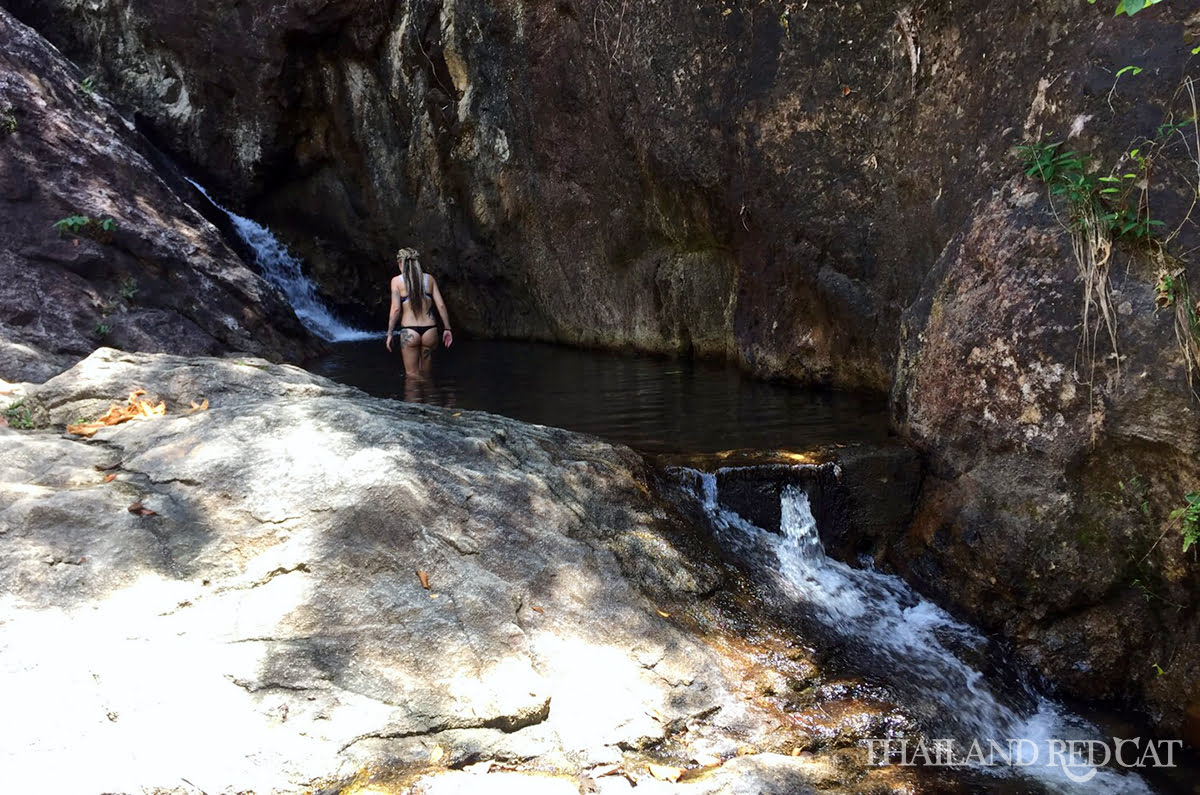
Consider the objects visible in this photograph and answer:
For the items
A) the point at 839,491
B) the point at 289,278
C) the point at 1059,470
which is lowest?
the point at 839,491

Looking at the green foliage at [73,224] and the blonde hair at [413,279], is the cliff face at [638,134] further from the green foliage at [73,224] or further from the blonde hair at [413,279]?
the green foliage at [73,224]

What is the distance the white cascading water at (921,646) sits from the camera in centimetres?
359

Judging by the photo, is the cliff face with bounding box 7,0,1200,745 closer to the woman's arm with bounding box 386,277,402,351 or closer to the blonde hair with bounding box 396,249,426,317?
the blonde hair with bounding box 396,249,426,317

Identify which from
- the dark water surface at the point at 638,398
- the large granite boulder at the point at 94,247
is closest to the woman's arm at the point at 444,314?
the dark water surface at the point at 638,398

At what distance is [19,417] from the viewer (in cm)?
429

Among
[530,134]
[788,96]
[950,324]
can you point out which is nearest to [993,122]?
[950,324]

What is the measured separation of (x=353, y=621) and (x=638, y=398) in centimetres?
494

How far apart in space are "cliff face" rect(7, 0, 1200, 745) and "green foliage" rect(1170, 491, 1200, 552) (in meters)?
0.10

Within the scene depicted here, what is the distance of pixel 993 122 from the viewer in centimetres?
570

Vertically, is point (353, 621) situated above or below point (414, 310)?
below

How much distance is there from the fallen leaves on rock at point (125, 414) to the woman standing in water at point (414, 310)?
3.94m

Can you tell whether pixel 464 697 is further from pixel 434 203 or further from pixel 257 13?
pixel 257 13

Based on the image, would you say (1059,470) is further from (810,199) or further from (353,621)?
(810,199)

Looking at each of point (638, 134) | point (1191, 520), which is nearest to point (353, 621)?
point (1191, 520)
